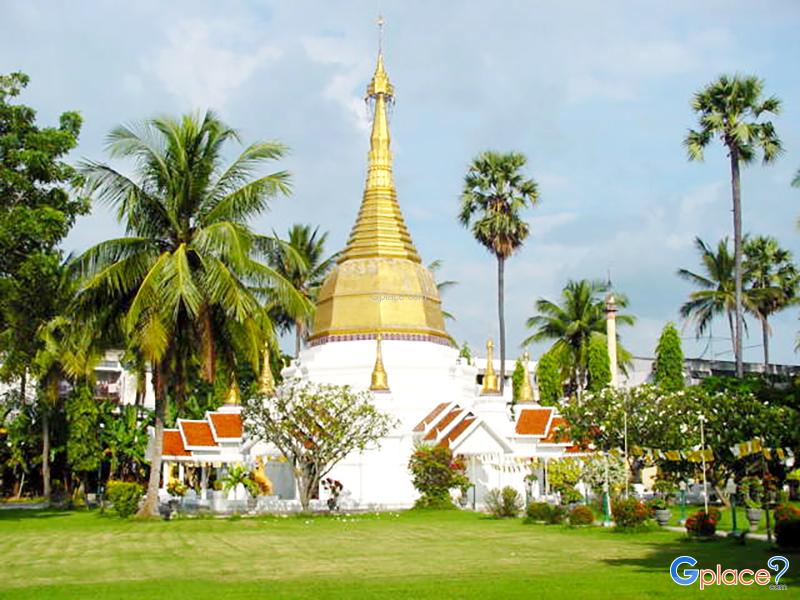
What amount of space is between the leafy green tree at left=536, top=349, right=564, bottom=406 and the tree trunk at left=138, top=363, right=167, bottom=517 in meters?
29.4

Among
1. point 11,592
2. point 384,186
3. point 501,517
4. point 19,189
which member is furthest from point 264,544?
point 384,186

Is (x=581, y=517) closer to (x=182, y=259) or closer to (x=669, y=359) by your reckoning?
(x=182, y=259)

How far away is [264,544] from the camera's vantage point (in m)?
22.2

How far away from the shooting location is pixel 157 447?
1175 inches

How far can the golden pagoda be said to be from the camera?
44.1m

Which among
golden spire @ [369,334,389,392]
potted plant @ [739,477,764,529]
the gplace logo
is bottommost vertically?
the gplace logo

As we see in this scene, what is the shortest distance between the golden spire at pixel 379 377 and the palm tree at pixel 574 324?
1955 cm

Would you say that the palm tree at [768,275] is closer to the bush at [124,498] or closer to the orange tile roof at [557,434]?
the orange tile roof at [557,434]

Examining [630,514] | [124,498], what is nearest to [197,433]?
[124,498]

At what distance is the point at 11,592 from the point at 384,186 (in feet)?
116

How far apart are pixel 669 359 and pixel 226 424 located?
23076 millimetres

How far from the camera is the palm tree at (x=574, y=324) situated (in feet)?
193

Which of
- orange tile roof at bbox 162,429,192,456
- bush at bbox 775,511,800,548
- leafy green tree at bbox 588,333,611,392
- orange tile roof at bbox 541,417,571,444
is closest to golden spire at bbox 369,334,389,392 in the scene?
orange tile roof at bbox 541,417,571,444

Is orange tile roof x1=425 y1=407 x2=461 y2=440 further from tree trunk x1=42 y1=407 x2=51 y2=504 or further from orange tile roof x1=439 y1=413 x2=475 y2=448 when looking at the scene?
tree trunk x1=42 y1=407 x2=51 y2=504
